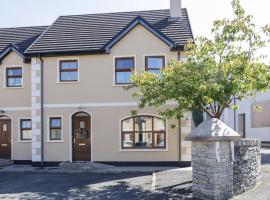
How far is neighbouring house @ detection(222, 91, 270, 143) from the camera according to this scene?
120ft

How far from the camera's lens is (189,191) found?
12.0 metres

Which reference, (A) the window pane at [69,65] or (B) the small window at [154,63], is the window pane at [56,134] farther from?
(B) the small window at [154,63]

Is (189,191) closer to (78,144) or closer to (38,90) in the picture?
(78,144)

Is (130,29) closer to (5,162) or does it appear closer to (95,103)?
(95,103)

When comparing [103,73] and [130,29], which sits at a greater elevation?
[130,29]

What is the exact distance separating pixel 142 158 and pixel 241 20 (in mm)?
8584

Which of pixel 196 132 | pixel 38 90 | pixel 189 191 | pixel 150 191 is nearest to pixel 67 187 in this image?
pixel 150 191

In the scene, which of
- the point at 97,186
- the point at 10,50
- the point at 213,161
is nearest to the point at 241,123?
the point at 10,50

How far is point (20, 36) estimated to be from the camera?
23125 mm

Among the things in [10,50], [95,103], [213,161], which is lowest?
[213,161]

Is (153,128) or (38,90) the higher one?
(38,90)

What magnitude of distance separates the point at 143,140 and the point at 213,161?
327 inches

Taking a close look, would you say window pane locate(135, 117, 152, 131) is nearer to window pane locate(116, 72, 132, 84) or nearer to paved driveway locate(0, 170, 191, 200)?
window pane locate(116, 72, 132, 84)

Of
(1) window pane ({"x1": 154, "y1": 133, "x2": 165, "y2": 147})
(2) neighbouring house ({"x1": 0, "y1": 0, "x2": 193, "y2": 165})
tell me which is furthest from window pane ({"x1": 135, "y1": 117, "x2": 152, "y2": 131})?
(1) window pane ({"x1": 154, "y1": 133, "x2": 165, "y2": 147})
